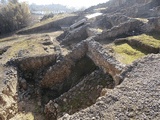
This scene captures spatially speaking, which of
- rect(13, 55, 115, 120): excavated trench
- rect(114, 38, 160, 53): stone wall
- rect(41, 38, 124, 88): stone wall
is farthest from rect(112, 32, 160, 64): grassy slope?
rect(41, 38, 124, 88): stone wall

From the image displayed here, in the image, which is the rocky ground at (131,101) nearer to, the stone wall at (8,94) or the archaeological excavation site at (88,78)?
the archaeological excavation site at (88,78)

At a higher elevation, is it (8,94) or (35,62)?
(35,62)

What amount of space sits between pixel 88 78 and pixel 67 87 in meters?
2.60

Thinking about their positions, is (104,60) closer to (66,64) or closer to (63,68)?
(66,64)

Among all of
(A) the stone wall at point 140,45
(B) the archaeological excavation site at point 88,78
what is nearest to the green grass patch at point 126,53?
(B) the archaeological excavation site at point 88,78

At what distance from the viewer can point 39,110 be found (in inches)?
619

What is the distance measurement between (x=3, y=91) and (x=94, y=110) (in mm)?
8228

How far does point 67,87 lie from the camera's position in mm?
17156

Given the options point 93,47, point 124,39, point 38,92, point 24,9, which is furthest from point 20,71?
point 24,9

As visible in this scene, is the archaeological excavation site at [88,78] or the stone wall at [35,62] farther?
the stone wall at [35,62]

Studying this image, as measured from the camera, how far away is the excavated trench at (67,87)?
13961mm

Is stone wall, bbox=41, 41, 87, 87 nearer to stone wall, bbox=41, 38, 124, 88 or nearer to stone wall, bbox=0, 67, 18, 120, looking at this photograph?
stone wall, bbox=41, 38, 124, 88

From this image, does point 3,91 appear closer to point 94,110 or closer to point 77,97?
point 77,97

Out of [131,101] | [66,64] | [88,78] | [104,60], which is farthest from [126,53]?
[131,101]
